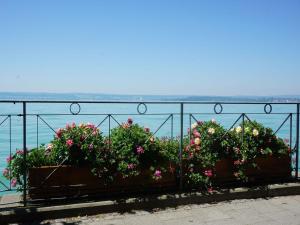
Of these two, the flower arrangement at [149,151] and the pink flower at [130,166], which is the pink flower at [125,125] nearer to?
the flower arrangement at [149,151]

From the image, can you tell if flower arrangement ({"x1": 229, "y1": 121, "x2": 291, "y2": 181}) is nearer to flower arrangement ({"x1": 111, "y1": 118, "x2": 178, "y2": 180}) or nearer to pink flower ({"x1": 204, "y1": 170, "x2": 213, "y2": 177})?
pink flower ({"x1": 204, "y1": 170, "x2": 213, "y2": 177})

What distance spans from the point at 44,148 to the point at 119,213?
127 cm

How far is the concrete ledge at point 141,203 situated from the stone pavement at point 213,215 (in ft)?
0.28

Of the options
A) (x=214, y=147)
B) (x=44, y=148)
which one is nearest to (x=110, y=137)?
(x=44, y=148)

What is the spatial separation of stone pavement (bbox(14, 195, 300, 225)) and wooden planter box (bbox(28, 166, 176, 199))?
0.39 meters

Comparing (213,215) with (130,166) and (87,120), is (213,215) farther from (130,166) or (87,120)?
(87,120)

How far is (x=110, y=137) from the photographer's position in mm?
4875

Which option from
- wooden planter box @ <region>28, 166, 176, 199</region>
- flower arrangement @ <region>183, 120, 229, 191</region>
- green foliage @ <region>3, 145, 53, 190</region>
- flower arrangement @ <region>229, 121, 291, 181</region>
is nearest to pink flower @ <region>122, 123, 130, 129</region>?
wooden planter box @ <region>28, 166, 176, 199</region>

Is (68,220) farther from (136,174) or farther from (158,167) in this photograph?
(158,167)

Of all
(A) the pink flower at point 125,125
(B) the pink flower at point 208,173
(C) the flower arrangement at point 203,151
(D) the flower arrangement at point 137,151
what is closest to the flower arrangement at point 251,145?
(C) the flower arrangement at point 203,151

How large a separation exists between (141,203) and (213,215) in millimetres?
Answer: 883

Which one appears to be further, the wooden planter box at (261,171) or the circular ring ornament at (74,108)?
the wooden planter box at (261,171)

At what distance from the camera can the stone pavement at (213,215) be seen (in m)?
4.10

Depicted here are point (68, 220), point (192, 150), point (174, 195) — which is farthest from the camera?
point (192, 150)
